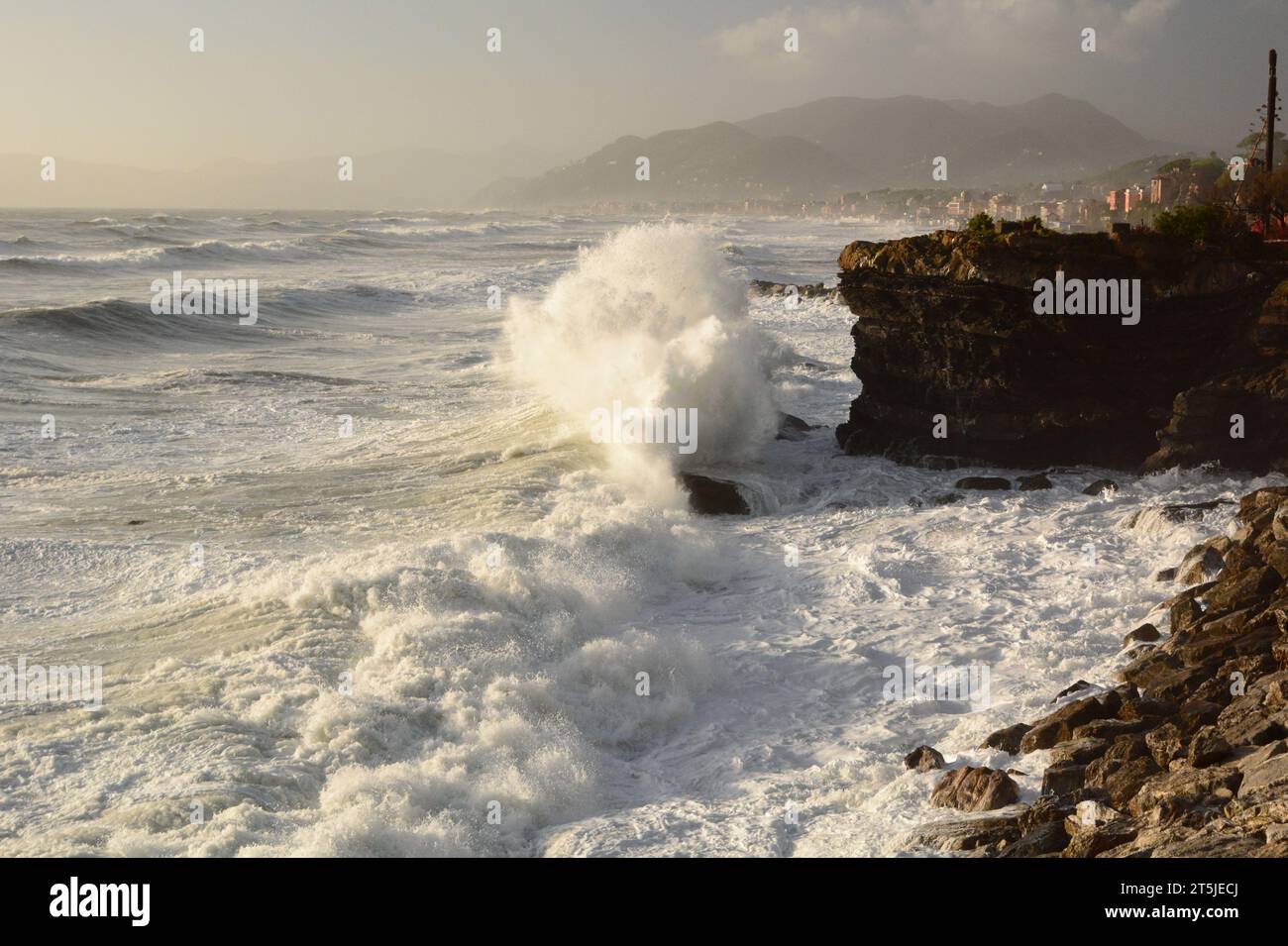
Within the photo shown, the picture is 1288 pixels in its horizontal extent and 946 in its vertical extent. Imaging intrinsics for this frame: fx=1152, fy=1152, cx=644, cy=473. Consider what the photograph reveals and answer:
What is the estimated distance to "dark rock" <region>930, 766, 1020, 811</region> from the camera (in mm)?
8203

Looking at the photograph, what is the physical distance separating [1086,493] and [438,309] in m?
28.8

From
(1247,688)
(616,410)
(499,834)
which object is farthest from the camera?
(616,410)

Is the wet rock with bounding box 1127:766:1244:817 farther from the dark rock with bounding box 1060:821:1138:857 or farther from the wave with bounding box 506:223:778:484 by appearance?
the wave with bounding box 506:223:778:484

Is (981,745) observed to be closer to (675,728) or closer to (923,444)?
(675,728)

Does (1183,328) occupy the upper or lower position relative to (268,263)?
lower

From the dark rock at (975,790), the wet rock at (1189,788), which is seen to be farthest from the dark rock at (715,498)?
the wet rock at (1189,788)

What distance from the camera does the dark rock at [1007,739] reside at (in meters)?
9.22

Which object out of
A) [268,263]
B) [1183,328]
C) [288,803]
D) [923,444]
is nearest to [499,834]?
[288,803]

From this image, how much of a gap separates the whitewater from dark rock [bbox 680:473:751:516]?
228 mm

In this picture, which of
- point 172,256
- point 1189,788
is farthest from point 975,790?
point 172,256

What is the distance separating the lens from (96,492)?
16438 millimetres

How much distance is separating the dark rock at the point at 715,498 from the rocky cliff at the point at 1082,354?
3.17m

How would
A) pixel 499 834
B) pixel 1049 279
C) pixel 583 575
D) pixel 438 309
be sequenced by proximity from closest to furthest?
pixel 499 834 < pixel 583 575 < pixel 1049 279 < pixel 438 309

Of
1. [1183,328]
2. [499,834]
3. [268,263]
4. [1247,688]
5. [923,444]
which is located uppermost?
[268,263]
